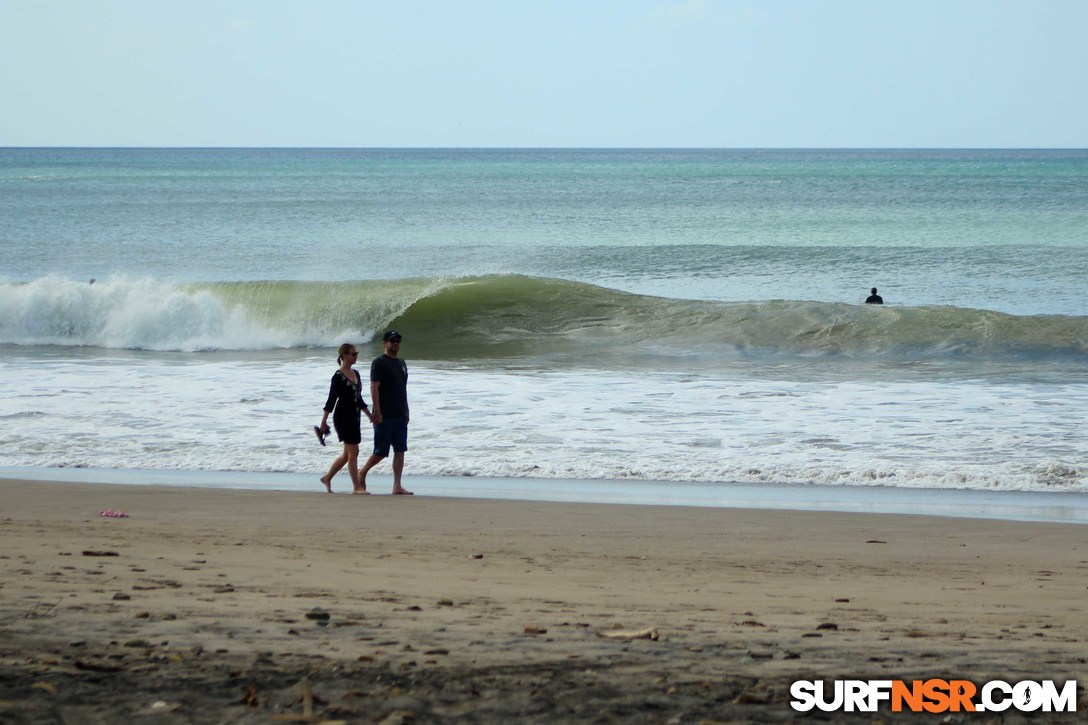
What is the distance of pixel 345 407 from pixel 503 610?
15.9ft

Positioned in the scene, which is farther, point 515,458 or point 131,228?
point 131,228

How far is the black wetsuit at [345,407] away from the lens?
961 cm

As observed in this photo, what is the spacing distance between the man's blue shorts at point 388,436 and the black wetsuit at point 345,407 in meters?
0.18

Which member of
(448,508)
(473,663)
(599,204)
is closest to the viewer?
(473,663)

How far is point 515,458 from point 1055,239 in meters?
38.2

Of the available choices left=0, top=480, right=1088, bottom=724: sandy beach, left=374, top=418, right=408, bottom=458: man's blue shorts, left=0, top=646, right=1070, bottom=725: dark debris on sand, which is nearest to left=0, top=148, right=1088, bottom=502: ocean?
left=374, top=418, right=408, bottom=458: man's blue shorts

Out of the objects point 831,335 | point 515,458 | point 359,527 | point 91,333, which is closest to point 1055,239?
point 831,335

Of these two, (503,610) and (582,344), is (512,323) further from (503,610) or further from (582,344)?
(503,610)

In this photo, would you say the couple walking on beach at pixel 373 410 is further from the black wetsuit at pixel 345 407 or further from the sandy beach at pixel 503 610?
the sandy beach at pixel 503 610

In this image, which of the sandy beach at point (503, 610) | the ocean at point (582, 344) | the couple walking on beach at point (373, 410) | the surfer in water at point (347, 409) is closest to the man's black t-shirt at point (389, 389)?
the couple walking on beach at point (373, 410)

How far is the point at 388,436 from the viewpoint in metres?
9.60

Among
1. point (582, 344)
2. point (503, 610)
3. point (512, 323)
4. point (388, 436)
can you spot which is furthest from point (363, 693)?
point (512, 323)

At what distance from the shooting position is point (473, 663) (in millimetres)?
4008

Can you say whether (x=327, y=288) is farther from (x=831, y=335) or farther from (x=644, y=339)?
(x=831, y=335)
